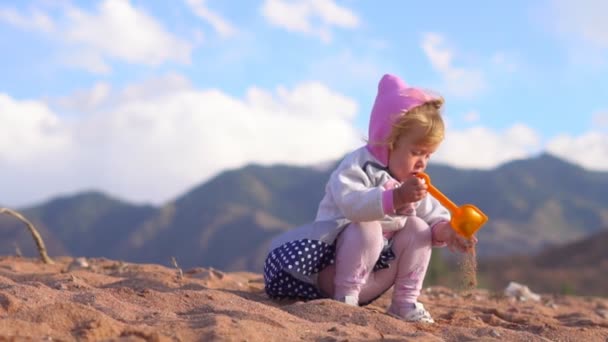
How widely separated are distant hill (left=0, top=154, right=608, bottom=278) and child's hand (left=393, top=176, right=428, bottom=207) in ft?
164

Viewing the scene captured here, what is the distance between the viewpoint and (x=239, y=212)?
233 feet

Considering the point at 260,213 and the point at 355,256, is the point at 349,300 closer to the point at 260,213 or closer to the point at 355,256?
the point at 355,256

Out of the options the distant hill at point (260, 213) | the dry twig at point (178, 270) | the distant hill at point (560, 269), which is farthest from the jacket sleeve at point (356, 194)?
the distant hill at point (260, 213)

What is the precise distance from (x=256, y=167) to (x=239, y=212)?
25298mm

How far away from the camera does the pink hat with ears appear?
3.72m

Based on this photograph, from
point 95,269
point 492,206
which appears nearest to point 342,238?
point 95,269

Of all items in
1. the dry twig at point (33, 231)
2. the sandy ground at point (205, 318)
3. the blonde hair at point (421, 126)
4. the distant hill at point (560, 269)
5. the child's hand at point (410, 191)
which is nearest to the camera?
the sandy ground at point (205, 318)

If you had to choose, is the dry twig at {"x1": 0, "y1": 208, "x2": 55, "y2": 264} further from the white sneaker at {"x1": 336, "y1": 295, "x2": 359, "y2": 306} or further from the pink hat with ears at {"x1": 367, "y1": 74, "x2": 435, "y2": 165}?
the pink hat with ears at {"x1": 367, "y1": 74, "x2": 435, "y2": 165}

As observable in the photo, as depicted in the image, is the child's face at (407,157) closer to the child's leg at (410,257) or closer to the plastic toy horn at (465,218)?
the plastic toy horn at (465,218)

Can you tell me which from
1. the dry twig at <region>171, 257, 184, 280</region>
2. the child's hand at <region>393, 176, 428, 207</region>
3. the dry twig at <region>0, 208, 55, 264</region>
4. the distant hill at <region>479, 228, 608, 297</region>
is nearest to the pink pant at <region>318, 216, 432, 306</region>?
the child's hand at <region>393, 176, 428, 207</region>

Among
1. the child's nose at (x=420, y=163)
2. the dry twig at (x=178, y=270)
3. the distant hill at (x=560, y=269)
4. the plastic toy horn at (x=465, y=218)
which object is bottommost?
the dry twig at (x=178, y=270)

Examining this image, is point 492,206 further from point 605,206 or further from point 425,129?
point 425,129

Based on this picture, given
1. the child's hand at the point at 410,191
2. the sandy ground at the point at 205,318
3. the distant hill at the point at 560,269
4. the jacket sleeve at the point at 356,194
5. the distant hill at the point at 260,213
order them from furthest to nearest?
the distant hill at the point at 260,213, the distant hill at the point at 560,269, the jacket sleeve at the point at 356,194, the child's hand at the point at 410,191, the sandy ground at the point at 205,318

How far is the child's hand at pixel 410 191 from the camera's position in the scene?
3.43 metres
